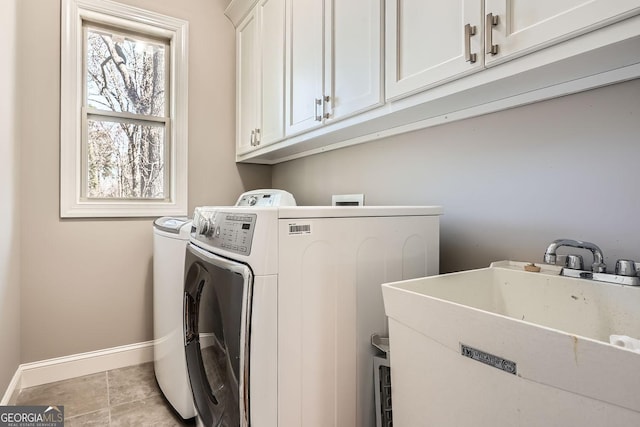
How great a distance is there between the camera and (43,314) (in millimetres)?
2104

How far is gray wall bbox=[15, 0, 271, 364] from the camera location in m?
2.05

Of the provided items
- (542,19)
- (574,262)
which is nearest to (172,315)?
(574,262)

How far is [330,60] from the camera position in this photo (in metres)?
1.58

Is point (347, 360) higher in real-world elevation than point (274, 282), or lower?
lower

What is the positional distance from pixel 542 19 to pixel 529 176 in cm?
52

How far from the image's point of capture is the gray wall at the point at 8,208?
1.64 meters

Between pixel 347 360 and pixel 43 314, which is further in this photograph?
pixel 43 314

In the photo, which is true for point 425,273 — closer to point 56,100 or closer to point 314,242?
point 314,242

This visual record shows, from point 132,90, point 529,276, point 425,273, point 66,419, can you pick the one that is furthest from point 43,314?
point 529,276

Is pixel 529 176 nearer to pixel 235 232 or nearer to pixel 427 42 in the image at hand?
pixel 427 42

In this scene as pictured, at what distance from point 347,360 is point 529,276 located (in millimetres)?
629

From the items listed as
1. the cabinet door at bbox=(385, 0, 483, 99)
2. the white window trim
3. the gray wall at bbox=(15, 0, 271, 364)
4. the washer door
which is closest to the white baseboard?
the gray wall at bbox=(15, 0, 271, 364)

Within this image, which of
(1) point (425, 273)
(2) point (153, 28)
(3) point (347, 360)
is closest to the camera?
(3) point (347, 360)

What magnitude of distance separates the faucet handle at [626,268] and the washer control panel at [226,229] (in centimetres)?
98
